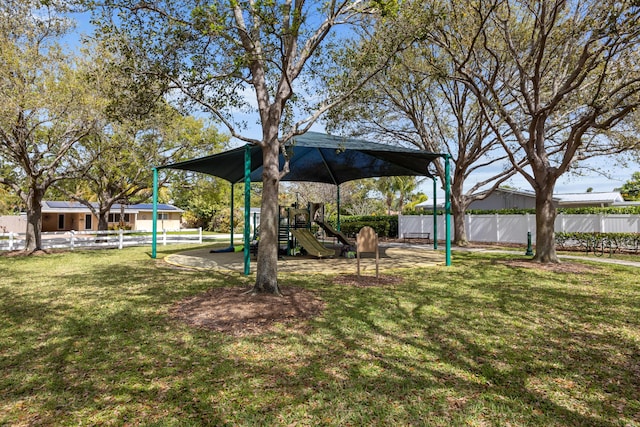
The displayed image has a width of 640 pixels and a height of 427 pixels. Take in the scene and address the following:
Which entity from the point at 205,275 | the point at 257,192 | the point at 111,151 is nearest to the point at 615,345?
the point at 205,275

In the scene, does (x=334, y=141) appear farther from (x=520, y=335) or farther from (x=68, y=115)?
(x=68, y=115)

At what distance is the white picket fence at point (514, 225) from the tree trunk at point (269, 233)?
53.1 ft

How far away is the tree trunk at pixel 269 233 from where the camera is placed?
7.07 metres

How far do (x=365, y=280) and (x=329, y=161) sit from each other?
9.18 meters

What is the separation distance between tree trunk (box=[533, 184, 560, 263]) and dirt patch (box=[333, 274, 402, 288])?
563 cm

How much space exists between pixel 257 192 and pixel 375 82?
32449 millimetres

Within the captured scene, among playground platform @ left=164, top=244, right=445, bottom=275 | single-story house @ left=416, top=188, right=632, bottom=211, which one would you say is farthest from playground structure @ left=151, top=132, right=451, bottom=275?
single-story house @ left=416, top=188, right=632, bottom=211

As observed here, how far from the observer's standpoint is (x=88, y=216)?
40.1 metres

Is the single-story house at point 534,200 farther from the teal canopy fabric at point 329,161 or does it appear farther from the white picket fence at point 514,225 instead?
the teal canopy fabric at point 329,161

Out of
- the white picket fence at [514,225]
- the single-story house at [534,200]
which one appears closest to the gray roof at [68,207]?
the white picket fence at [514,225]

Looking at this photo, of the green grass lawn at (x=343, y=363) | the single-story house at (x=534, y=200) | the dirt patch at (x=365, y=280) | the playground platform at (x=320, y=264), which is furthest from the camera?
the single-story house at (x=534, y=200)

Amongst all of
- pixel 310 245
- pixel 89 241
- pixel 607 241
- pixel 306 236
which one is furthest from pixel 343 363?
pixel 89 241

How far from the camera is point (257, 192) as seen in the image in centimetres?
4659

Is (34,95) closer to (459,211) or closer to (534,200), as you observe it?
(459,211)
